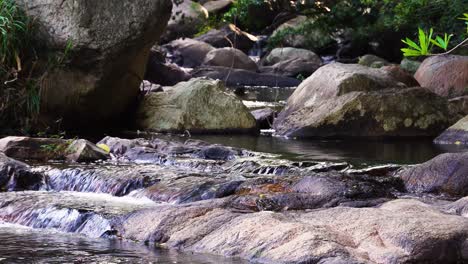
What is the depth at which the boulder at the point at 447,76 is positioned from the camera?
1653 centimetres

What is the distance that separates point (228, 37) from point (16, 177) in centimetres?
2166

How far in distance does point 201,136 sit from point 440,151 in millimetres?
3593

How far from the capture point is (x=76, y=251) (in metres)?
6.45

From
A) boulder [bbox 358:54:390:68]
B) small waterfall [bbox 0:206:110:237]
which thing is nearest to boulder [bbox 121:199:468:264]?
small waterfall [bbox 0:206:110:237]

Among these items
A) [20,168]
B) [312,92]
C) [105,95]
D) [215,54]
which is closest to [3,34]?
[105,95]

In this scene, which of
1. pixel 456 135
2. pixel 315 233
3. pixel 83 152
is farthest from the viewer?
pixel 456 135

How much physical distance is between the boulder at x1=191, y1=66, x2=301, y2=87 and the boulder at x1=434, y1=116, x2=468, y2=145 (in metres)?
11.4

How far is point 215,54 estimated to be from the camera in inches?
1038

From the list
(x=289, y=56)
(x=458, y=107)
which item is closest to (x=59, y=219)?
(x=458, y=107)

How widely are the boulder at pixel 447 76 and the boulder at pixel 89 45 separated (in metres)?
5.88

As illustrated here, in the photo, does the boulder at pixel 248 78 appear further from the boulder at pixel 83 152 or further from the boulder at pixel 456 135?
the boulder at pixel 83 152

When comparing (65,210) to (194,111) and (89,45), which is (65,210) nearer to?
(89,45)

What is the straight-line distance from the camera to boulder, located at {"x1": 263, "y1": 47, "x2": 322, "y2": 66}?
89.0ft

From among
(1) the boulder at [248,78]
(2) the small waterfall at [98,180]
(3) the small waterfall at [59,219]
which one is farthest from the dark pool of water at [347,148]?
(1) the boulder at [248,78]
